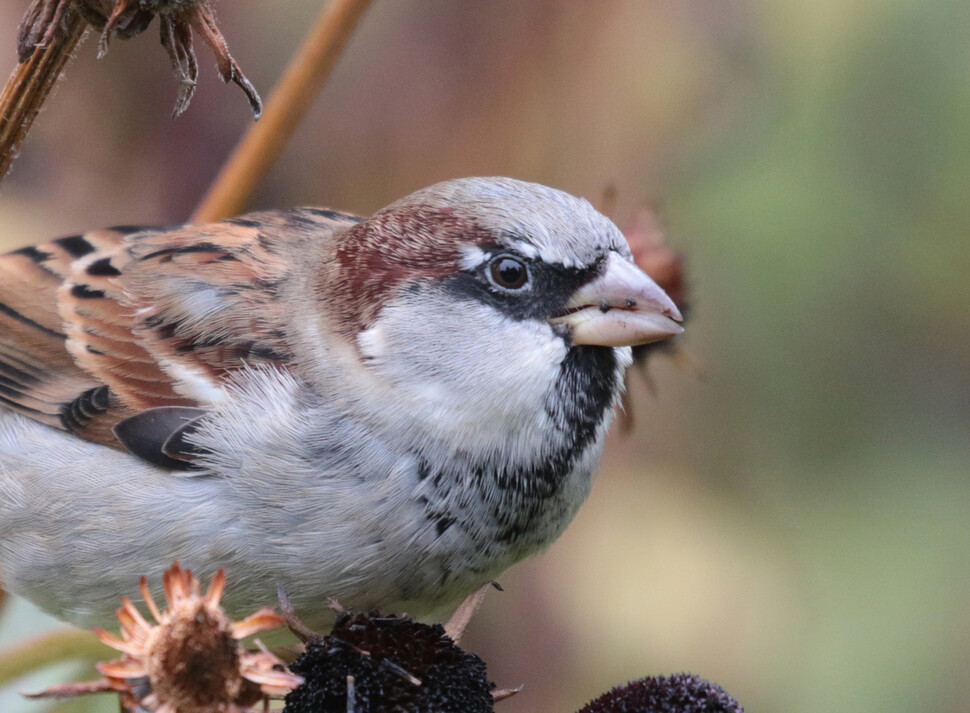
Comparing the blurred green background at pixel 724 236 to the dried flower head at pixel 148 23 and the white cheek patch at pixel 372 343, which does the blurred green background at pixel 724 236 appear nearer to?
the white cheek patch at pixel 372 343

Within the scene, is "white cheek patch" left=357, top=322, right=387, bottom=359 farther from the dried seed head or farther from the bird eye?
the dried seed head

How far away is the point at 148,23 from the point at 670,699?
0.90 m

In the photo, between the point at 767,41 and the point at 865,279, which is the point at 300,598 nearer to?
the point at 865,279

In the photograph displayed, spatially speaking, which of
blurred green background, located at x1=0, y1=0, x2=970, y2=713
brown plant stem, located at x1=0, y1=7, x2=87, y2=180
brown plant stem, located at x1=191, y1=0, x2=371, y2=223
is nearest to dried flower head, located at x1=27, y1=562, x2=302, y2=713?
brown plant stem, located at x1=0, y1=7, x2=87, y2=180

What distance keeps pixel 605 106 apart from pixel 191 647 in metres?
1.91

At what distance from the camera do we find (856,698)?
2.40 m

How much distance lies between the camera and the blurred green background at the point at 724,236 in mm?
2512

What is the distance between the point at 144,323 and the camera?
2.03 meters

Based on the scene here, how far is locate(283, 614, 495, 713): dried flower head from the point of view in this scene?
119cm

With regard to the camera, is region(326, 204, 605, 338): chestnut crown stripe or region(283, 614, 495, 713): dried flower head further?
region(326, 204, 605, 338): chestnut crown stripe

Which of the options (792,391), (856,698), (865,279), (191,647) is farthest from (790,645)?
(191,647)

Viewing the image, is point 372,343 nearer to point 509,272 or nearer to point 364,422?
point 364,422

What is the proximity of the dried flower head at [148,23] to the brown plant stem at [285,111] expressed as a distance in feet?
1.85

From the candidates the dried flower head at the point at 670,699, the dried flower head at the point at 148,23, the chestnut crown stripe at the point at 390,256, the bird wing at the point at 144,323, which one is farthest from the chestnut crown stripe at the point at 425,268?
the dried flower head at the point at 670,699
